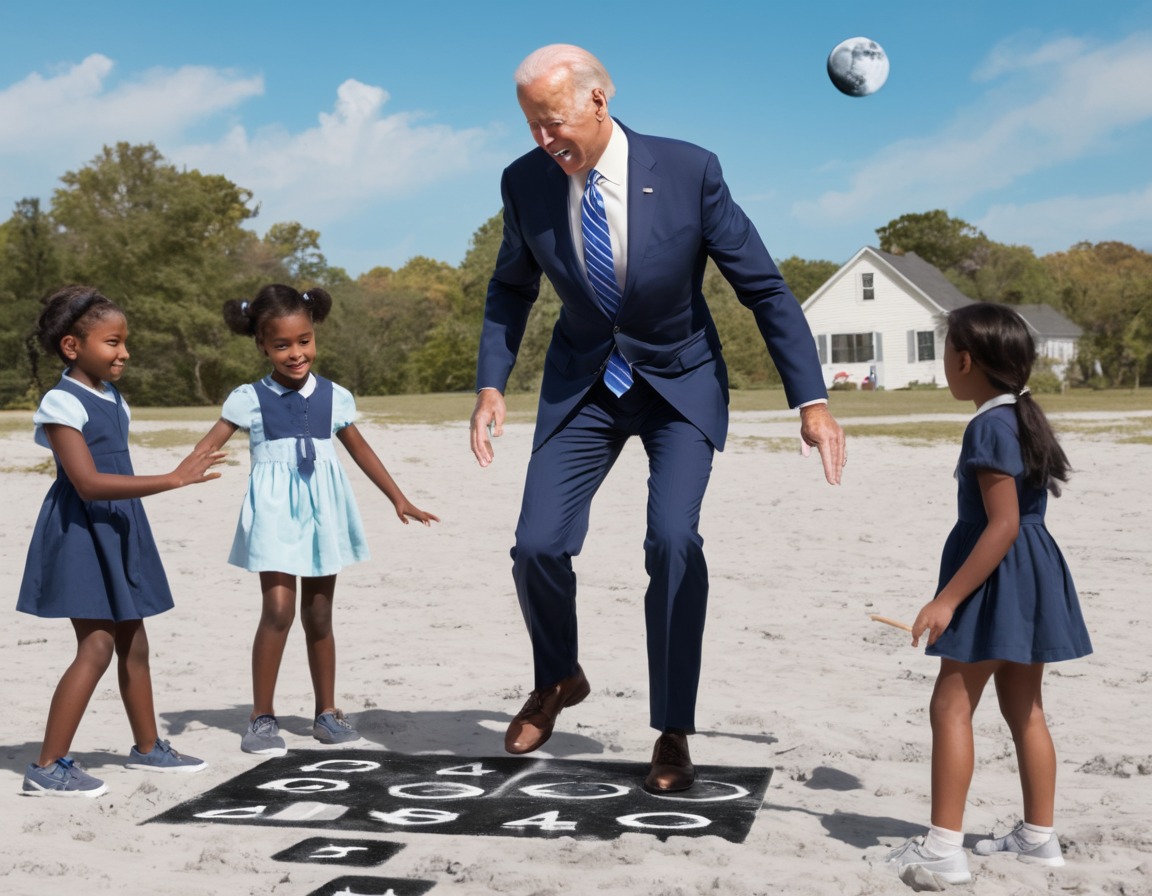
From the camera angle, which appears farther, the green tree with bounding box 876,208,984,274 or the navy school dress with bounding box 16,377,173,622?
the green tree with bounding box 876,208,984,274

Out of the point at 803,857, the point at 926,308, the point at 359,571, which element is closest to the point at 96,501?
the point at 803,857

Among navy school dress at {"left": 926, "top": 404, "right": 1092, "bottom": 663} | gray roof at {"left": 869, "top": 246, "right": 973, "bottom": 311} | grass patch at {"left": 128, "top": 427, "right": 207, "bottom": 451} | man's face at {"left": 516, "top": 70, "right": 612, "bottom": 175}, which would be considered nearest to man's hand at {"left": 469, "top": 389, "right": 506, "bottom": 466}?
man's face at {"left": 516, "top": 70, "right": 612, "bottom": 175}

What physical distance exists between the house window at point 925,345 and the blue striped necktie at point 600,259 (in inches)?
2003

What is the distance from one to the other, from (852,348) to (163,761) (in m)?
53.2

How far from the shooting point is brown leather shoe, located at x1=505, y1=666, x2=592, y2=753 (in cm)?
508

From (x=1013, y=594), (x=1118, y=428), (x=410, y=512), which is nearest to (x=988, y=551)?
(x=1013, y=594)

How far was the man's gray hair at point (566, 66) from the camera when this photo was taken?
4695 millimetres

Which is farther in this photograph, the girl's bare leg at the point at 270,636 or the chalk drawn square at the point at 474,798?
the girl's bare leg at the point at 270,636

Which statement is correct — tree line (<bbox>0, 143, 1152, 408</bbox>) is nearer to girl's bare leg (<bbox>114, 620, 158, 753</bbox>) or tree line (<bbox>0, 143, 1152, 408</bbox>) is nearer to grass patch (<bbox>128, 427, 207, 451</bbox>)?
grass patch (<bbox>128, 427, 207, 451</bbox>)

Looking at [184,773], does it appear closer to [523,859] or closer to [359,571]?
[523,859]

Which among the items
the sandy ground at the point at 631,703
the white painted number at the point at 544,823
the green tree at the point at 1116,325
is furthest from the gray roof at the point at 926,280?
the white painted number at the point at 544,823

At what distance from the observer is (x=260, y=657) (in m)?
5.48

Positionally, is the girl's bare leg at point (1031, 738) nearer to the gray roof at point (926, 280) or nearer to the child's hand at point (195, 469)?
the child's hand at point (195, 469)

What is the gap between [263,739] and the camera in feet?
17.4
